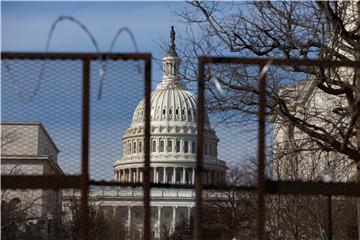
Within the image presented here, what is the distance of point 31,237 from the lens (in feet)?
72.4

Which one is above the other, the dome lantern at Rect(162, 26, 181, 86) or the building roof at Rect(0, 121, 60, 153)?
the dome lantern at Rect(162, 26, 181, 86)

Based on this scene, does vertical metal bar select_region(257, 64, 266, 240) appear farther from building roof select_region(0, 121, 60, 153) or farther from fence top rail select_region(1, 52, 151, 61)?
building roof select_region(0, 121, 60, 153)

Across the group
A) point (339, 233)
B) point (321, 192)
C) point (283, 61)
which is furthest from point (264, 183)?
point (339, 233)

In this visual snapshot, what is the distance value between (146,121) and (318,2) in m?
9.39

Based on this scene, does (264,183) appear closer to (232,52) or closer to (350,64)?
(350,64)

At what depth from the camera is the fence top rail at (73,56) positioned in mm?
9688

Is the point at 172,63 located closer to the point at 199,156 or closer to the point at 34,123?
the point at 34,123

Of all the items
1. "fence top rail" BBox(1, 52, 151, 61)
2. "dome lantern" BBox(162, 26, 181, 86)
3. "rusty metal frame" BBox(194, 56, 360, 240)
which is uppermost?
"dome lantern" BBox(162, 26, 181, 86)

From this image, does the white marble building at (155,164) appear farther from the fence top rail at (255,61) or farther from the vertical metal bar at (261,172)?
the fence top rail at (255,61)

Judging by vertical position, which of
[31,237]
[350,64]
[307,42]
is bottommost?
[31,237]

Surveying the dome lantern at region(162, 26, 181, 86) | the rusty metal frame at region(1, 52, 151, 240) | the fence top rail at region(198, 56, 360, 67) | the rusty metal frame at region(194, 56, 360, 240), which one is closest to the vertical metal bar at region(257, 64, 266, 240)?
the rusty metal frame at region(194, 56, 360, 240)

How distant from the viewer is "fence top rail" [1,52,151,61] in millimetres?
9688

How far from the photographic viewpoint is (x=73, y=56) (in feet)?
32.0

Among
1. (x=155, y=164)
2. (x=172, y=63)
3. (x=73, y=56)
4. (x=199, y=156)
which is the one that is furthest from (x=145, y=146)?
(x=155, y=164)
